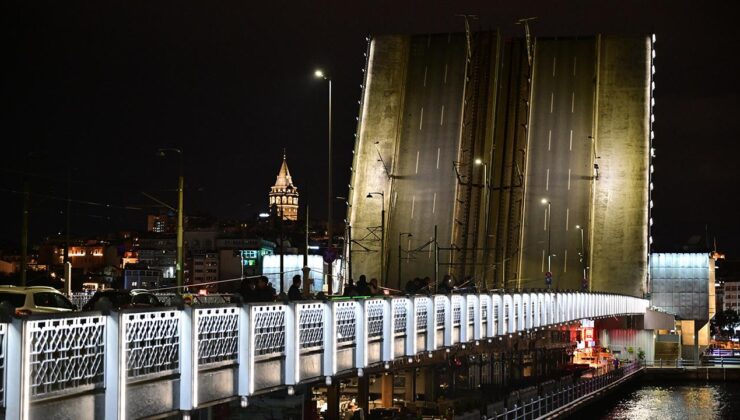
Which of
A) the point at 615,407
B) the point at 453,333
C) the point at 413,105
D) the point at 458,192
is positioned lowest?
the point at 615,407

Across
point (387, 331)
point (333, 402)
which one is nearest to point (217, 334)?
point (387, 331)

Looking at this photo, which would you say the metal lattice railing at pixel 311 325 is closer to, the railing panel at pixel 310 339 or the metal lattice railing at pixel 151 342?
the railing panel at pixel 310 339

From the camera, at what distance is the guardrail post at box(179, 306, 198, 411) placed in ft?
33.3

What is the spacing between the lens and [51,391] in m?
8.08

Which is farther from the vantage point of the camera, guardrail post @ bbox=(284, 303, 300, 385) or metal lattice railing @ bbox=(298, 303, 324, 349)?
metal lattice railing @ bbox=(298, 303, 324, 349)

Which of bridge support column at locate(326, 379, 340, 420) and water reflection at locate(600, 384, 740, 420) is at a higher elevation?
bridge support column at locate(326, 379, 340, 420)

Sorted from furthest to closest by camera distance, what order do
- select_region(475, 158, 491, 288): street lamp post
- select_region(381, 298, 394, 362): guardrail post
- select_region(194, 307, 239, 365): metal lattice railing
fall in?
select_region(475, 158, 491, 288): street lamp post < select_region(381, 298, 394, 362): guardrail post < select_region(194, 307, 239, 365): metal lattice railing

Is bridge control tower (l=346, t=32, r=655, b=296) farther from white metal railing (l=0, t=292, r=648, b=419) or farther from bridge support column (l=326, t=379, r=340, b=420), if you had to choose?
white metal railing (l=0, t=292, r=648, b=419)

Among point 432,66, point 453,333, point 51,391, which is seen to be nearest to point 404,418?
point 453,333

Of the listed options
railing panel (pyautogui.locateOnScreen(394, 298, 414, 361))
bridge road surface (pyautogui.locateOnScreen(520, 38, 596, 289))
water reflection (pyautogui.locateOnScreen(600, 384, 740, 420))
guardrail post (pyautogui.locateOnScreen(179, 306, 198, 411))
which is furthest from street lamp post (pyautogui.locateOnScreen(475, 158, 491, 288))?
guardrail post (pyautogui.locateOnScreen(179, 306, 198, 411))

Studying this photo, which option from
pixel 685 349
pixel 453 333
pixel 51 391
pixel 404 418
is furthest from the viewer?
pixel 685 349

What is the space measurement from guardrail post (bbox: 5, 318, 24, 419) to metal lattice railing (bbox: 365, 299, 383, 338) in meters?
8.67

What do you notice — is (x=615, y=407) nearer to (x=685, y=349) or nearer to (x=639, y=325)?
(x=639, y=325)

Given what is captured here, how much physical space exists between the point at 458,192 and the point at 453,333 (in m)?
24.5
